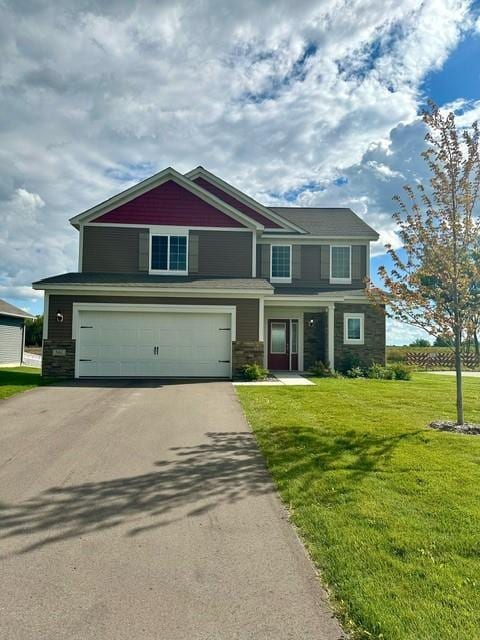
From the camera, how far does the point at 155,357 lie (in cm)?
1545

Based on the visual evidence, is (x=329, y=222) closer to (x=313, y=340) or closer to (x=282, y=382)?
(x=313, y=340)

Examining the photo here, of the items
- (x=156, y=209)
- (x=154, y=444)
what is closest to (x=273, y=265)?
(x=156, y=209)

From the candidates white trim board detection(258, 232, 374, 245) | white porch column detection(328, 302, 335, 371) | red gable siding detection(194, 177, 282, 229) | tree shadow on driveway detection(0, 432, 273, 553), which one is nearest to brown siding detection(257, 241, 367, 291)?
white trim board detection(258, 232, 374, 245)

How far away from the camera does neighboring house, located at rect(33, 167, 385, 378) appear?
15320 millimetres

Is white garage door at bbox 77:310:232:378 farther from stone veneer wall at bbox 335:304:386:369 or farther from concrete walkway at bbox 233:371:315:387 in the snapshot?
stone veneer wall at bbox 335:304:386:369

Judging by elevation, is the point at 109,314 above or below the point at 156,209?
below

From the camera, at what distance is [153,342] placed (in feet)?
50.8

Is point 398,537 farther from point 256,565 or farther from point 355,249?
point 355,249

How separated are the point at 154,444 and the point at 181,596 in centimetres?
402

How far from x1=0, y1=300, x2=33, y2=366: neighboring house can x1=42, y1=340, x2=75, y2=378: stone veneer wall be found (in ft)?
31.6

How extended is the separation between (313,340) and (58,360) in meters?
9.96

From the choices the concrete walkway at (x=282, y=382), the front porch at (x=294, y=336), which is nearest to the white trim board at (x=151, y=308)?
the concrete walkway at (x=282, y=382)

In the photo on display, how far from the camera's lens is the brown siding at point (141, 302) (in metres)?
15.3

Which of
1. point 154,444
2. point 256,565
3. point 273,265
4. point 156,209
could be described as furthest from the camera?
point 273,265
